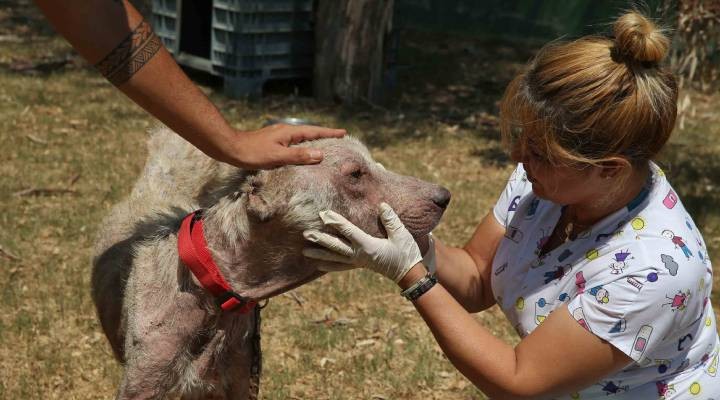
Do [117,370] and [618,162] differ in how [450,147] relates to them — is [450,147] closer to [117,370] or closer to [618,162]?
[117,370]

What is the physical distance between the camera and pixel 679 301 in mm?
2678

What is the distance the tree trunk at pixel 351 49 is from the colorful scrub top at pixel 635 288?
5.90 m

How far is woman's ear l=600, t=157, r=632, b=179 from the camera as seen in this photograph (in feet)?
8.87

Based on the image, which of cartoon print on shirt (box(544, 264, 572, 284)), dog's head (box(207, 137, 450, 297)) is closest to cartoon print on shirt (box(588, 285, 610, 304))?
cartoon print on shirt (box(544, 264, 572, 284))

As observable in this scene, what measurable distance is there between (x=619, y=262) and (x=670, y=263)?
0.15m

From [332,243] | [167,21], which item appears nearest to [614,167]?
[332,243]

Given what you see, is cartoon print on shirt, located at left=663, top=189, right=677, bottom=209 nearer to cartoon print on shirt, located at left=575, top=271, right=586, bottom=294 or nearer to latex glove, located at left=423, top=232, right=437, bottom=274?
cartoon print on shirt, located at left=575, top=271, right=586, bottom=294

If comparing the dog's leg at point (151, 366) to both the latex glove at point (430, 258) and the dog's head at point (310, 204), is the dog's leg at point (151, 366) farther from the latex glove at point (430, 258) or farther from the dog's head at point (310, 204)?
the latex glove at point (430, 258)

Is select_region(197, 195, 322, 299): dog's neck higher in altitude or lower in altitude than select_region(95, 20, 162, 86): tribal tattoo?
lower

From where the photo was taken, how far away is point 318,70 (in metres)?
9.30

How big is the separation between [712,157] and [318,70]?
3.94 meters

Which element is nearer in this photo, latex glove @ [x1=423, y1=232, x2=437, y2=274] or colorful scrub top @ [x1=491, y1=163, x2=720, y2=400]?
colorful scrub top @ [x1=491, y1=163, x2=720, y2=400]

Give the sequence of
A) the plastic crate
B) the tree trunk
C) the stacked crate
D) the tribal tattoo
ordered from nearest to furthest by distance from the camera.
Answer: the tribal tattoo
the tree trunk
the stacked crate
the plastic crate

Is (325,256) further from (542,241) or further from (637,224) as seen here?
(637,224)
